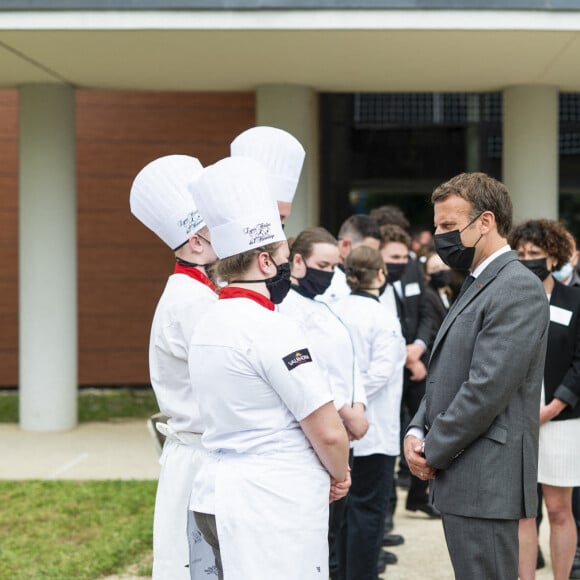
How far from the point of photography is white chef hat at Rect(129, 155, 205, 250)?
3492 mm

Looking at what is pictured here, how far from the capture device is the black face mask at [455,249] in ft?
10.1

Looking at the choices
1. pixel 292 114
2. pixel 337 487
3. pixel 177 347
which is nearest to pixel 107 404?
pixel 292 114

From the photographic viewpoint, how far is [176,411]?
3.37m

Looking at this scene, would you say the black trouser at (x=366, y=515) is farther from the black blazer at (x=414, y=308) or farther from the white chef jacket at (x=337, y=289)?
the black blazer at (x=414, y=308)

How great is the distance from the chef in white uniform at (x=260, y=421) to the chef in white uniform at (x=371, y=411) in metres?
1.73

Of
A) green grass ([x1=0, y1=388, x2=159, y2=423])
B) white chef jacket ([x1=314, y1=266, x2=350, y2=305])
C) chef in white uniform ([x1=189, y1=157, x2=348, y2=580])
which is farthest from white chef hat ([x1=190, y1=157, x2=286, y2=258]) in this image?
green grass ([x1=0, y1=388, x2=159, y2=423])

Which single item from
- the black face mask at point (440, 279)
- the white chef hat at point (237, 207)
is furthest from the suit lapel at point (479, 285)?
the black face mask at point (440, 279)

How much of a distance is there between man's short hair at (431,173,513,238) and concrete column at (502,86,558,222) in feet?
20.5

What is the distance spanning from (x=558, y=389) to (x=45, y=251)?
19.3 ft

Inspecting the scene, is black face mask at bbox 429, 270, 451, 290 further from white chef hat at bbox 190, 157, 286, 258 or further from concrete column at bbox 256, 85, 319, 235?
white chef hat at bbox 190, 157, 286, 258

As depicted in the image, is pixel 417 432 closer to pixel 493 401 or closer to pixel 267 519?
pixel 493 401

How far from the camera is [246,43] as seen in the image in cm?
756

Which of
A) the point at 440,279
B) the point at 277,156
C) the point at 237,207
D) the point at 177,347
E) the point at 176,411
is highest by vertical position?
the point at 277,156

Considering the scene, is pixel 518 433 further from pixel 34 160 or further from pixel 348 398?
pixel 34 160
